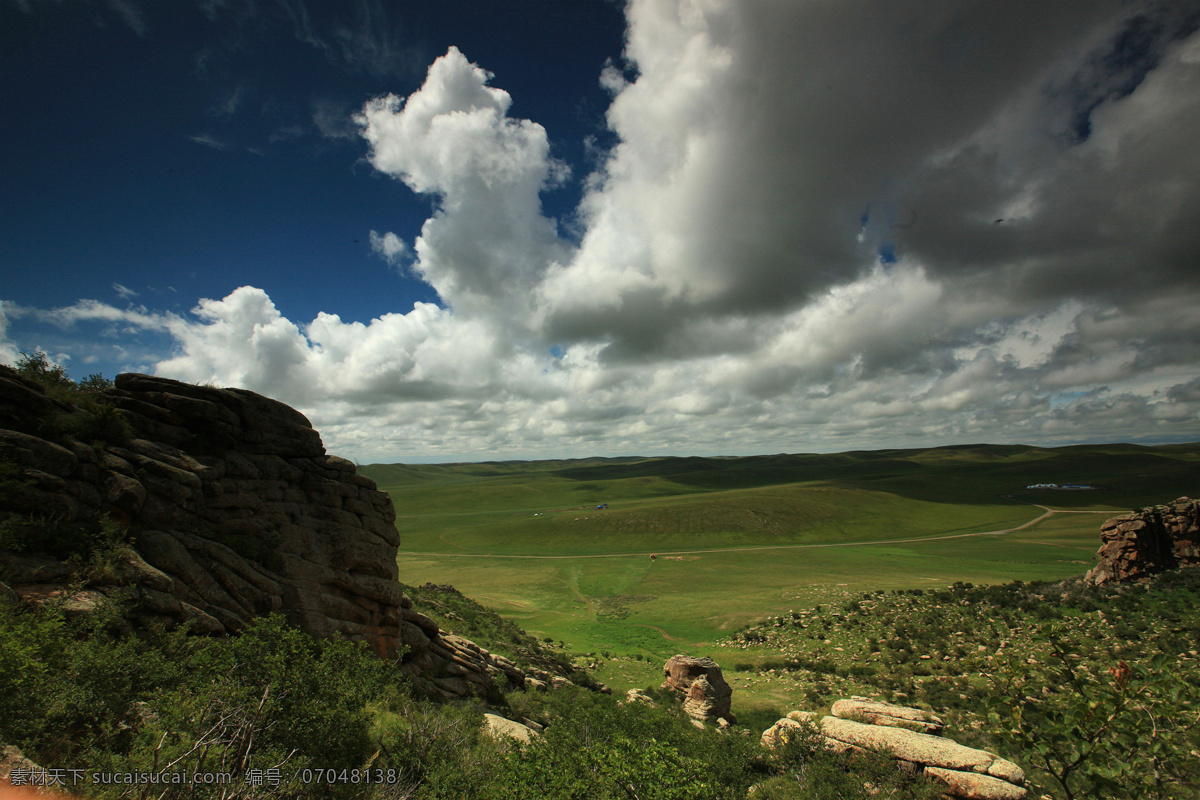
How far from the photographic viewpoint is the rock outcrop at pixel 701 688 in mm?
26219

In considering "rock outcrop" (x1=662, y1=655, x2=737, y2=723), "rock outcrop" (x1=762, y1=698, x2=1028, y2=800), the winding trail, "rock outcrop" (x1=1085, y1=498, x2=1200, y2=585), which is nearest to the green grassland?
the winding trail

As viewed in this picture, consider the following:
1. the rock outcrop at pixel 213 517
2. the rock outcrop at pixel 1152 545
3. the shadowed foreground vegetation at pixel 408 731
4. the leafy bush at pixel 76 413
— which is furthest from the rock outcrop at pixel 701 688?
the rock outcrop at pixel 1152 545

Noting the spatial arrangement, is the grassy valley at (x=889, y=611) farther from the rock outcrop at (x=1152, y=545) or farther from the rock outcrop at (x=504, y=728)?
the rock outcrop at (x=504, y=728)

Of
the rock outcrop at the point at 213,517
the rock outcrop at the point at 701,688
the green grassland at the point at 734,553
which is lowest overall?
the green grassland at the point at 734,553

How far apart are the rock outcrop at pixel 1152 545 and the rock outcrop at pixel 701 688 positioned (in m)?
37.1

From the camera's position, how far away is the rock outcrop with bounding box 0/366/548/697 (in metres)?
14.2

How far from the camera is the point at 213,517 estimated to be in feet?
61.4

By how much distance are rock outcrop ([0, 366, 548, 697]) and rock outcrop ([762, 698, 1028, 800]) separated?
15.5m

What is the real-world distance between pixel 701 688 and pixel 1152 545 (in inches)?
1674

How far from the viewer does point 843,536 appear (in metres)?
125

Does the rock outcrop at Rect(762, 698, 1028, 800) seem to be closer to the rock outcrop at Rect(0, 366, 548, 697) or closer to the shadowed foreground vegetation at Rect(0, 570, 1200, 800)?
the shadowed foreground vegetation at Rect(0, 570, 1200, 800)

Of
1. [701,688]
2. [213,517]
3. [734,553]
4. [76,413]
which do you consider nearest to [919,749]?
[701,688]

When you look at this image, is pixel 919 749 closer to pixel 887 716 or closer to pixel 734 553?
pixel 887 716

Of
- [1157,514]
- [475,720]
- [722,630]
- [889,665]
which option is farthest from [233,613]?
[1157,514]
